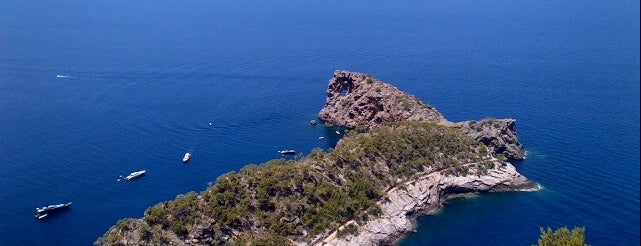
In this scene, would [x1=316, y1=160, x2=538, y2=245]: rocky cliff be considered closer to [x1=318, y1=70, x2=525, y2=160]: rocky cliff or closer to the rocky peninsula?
the rocky peninsula

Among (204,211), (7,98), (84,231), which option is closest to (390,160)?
(204,211)

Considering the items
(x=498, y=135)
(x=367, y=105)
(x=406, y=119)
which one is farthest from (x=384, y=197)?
(x=367, y=105)

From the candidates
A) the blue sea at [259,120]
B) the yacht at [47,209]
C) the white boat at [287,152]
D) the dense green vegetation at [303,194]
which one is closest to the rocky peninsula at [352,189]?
the dense green vegetation at [303,194]

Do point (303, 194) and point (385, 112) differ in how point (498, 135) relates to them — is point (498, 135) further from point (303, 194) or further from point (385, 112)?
point (303, 194)

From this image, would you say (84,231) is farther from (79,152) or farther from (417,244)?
(417,244)

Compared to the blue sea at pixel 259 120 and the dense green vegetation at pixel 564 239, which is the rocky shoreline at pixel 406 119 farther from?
the dense green vegetation at pixel 564 239

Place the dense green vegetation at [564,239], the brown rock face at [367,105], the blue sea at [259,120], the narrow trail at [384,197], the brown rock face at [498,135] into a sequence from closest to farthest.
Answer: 1. the dense green vegetation at [564,239]
2. the narrow trail at [384,197]
3. the blue sea at [259,120]
4. the brown rock face at [498,135]
5. the brown rock face at [367,105]

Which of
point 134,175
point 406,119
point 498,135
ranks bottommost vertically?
point 498,135
